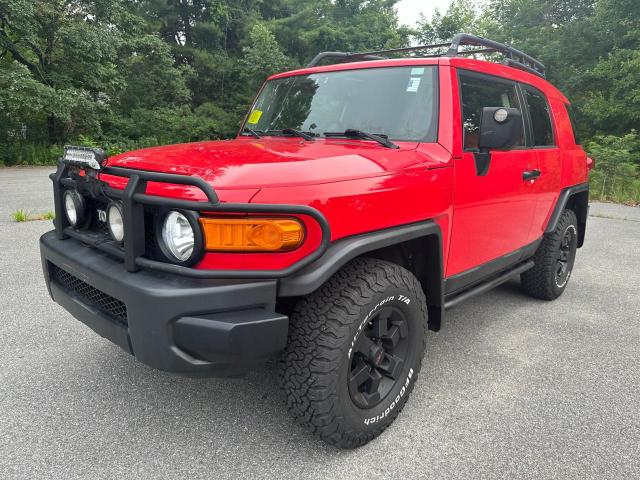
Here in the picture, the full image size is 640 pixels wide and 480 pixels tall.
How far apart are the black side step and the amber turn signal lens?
53.1 inches

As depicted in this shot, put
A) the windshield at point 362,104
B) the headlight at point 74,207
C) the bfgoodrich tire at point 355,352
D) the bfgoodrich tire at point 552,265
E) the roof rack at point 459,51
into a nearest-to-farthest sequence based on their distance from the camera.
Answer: the bfgoodrich tire at point 355,352
the headlight at point 74,207
the windshield at point 362,104
the roof rack at point 459,51
the bfgoodrich tire at point 552,265

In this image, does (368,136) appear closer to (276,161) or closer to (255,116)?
(276,161)

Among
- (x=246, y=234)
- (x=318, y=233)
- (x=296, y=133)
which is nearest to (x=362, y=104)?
(x=296, y=133)

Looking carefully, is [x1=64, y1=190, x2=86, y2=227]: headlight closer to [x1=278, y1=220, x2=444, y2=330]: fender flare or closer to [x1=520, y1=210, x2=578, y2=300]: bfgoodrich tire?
[x1=278, y1=220, x2=444, y2=330]: fender flare

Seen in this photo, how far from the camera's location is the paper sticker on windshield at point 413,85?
2.77 metres

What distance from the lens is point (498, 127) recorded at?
2555mm

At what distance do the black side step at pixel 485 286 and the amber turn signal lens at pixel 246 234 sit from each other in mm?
1348

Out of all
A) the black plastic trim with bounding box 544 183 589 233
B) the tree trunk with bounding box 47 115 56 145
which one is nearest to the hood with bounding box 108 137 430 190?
the black plastic trim with bounding box 544 183 589 233

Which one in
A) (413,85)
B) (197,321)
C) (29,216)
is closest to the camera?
(197,321)

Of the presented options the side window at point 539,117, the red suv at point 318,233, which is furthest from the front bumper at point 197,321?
the side window at point 539,117

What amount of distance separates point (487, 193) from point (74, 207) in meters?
2.33

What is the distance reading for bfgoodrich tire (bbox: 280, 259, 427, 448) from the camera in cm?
196

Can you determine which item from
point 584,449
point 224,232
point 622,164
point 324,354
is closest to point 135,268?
point 224,232

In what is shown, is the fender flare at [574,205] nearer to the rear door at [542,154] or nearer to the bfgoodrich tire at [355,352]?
the rear door at [542,154]
